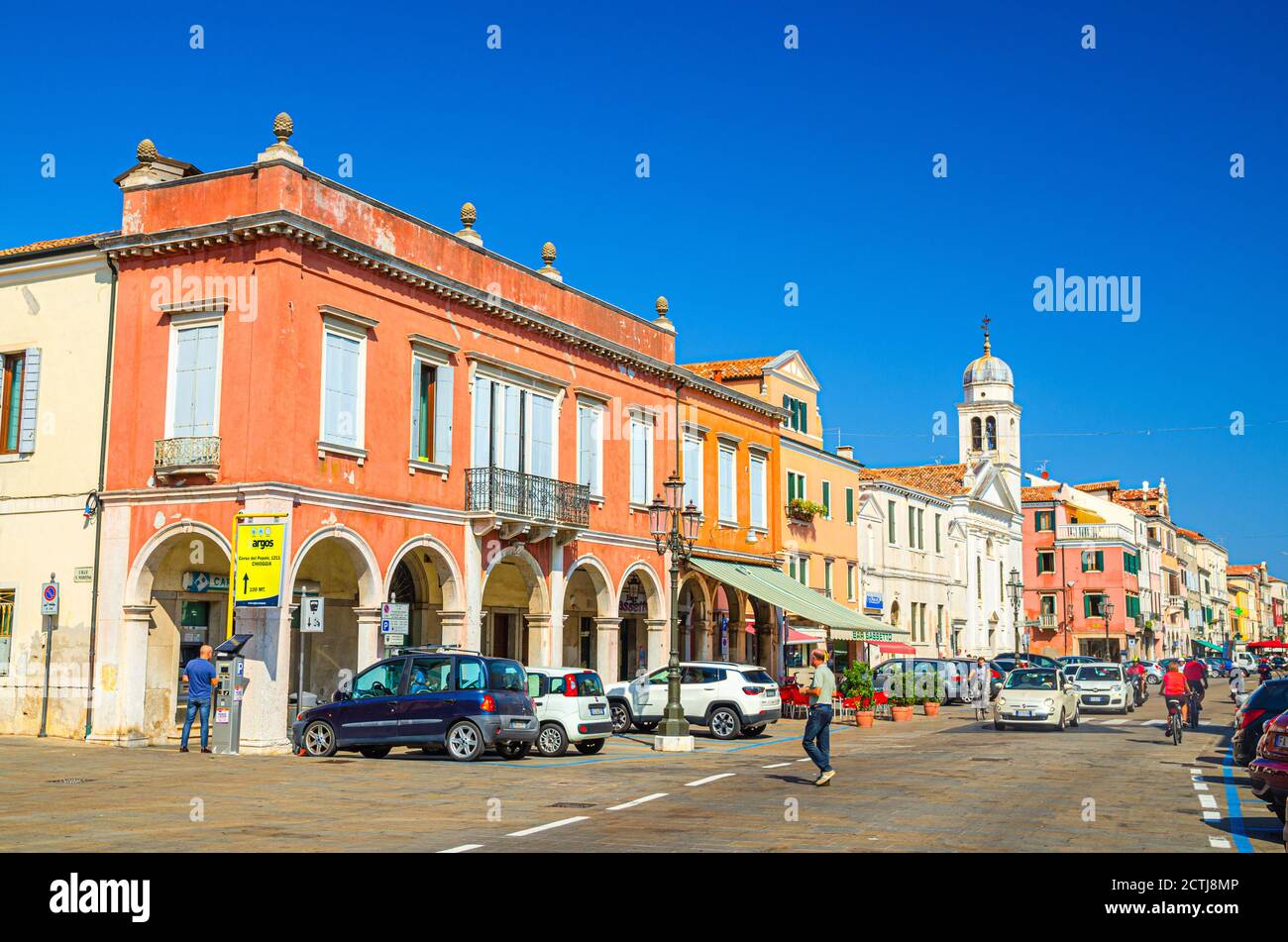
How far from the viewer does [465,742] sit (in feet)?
67.5

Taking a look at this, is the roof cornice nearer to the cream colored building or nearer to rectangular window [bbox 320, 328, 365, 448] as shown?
the cream colored building

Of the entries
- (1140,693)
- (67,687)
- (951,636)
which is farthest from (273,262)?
(951,636)

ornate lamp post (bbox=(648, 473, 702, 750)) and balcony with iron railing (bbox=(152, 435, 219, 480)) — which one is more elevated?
balcony with iron railing (bbox=(152, 435, 219, 480))

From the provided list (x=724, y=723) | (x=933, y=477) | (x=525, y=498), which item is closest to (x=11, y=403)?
(x=525, y=498)

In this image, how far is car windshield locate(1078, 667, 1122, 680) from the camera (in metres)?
40.7

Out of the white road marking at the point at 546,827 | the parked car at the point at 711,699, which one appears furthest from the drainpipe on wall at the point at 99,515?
the white road marking at the point at 546,827

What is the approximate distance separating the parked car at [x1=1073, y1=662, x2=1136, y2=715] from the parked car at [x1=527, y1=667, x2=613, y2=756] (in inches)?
846

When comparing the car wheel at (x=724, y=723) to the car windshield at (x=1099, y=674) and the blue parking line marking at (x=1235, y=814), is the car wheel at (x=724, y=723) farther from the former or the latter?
the car windshield at (x=1099, y=674)

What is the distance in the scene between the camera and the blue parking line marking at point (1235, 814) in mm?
11955

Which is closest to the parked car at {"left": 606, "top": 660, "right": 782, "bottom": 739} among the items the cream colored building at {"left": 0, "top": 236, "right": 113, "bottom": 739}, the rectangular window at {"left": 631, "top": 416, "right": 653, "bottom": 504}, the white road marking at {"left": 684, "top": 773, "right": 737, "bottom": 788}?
the rectangular window at {"left": 631, "top": 416, "right": 653, "bottom": 504}

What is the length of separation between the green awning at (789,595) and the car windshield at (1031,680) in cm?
663

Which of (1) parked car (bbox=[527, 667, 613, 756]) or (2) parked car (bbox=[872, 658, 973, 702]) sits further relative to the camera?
(2) parked car (bbox=[872, 658, 973, 702])
